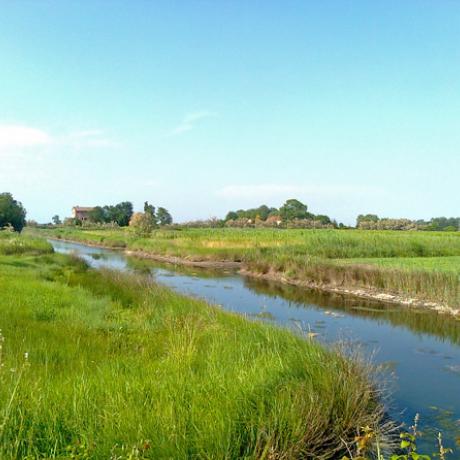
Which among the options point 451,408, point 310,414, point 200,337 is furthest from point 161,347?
point 451,408

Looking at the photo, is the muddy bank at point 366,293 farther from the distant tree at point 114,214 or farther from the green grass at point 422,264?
the distant tree at point 114,214

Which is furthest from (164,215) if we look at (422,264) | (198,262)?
(422,264)

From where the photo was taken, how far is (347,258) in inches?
1222

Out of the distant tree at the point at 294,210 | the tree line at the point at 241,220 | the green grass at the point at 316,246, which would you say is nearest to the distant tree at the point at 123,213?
the tree line at the point at 241,220

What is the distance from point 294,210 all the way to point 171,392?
10906 cm

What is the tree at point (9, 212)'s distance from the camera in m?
54.6

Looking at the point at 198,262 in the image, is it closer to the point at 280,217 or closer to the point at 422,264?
the point at 422,264

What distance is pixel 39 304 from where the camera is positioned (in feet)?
36.5

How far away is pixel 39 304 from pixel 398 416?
26.1ft

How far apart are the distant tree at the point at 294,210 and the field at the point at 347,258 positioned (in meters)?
56.7

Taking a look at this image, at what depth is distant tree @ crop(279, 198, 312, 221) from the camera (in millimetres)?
104675

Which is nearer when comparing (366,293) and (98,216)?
(366,293)

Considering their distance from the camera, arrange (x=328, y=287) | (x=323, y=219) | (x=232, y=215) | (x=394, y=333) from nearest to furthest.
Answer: (x=394, y=333) < (x=328, y=287) < (x=323, y=219) < (x=232, y=215)

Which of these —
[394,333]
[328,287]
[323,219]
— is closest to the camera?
[394,333]
